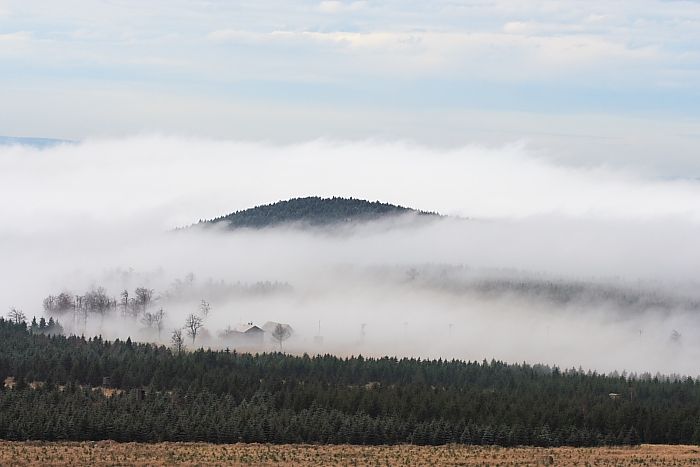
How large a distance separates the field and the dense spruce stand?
493 centimetres

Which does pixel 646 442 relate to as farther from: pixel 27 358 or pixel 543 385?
pixel 27 358

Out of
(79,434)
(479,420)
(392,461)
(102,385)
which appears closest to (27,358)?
(102,385)

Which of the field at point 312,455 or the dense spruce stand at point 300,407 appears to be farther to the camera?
the dense spruce stand at point 300,407

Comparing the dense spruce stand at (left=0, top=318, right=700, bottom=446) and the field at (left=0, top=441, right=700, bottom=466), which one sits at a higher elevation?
the dense spruce stand at (left=0, top=318, right=700, bottom=446)

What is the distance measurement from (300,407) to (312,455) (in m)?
34.8

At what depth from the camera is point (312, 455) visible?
120812mm

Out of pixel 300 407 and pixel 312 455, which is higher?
pixel 300 407

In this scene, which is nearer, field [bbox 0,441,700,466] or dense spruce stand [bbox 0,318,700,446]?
field [bbox 0,441,700,466]

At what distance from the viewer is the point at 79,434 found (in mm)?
131750

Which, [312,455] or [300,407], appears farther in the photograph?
[300,407]

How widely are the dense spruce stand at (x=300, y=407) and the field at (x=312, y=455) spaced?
493 cm

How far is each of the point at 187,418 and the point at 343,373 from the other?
6464cm

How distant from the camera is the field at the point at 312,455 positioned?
113906 millimetres

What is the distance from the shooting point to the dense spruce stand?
134 meters
